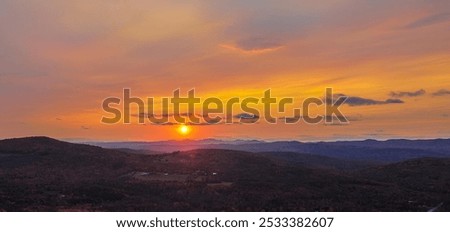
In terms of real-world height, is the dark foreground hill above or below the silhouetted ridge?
below

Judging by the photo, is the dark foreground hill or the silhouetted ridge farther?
the silhouetted ridge

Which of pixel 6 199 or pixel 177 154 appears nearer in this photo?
pixel 6 199

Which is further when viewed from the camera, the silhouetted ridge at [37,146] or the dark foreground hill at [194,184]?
the silhouetted ridge at [37,146]

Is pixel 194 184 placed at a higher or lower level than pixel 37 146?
lower

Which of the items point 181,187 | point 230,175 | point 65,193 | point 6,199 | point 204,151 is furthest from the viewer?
point 204,151

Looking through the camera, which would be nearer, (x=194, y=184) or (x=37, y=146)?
(x=194, y=184)

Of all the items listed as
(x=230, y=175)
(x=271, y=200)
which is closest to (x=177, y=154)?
(x=230, y=175)

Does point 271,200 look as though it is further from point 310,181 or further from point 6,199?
point 6,199

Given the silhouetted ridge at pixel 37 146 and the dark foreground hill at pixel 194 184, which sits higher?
the silhouetted ridge at pixel 37 146
